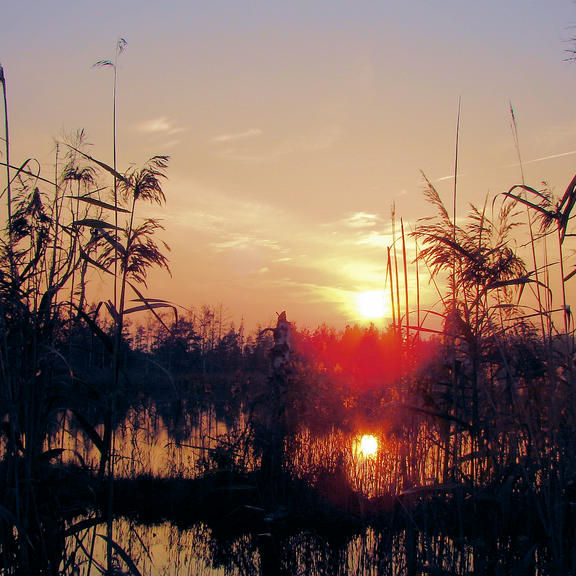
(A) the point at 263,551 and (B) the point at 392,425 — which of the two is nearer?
(B) the point at 392,425

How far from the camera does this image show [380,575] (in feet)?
15.9

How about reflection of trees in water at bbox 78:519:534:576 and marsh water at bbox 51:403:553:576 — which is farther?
reflection of trees in water at bbox 78:519:534:576

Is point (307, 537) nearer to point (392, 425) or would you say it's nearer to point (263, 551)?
point (263, 551)

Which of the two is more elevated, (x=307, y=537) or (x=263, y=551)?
(x=307, y=537)

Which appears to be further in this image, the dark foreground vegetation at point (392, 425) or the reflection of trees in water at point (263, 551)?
the reflection of trees in water at point (263, 551)

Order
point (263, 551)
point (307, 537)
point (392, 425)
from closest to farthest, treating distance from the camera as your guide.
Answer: point (392, 425)
point (263, 551)
point (307, 537)

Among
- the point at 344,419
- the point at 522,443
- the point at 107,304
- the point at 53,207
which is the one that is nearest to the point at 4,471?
the point at 107,304

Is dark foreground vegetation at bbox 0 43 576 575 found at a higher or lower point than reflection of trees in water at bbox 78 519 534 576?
higher

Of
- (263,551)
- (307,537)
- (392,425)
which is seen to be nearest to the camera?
(392,425)

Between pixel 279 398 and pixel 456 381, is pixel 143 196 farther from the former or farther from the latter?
pixel 279 398

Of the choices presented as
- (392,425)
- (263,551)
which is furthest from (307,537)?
(392,425)

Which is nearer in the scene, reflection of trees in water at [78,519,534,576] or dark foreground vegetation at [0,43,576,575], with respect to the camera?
dark foreground vegetation at [0,43,576,575]

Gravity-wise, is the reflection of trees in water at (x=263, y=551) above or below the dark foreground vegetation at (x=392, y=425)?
below

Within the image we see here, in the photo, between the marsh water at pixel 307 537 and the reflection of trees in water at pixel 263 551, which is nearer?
the marsh water at pixel 307 537
